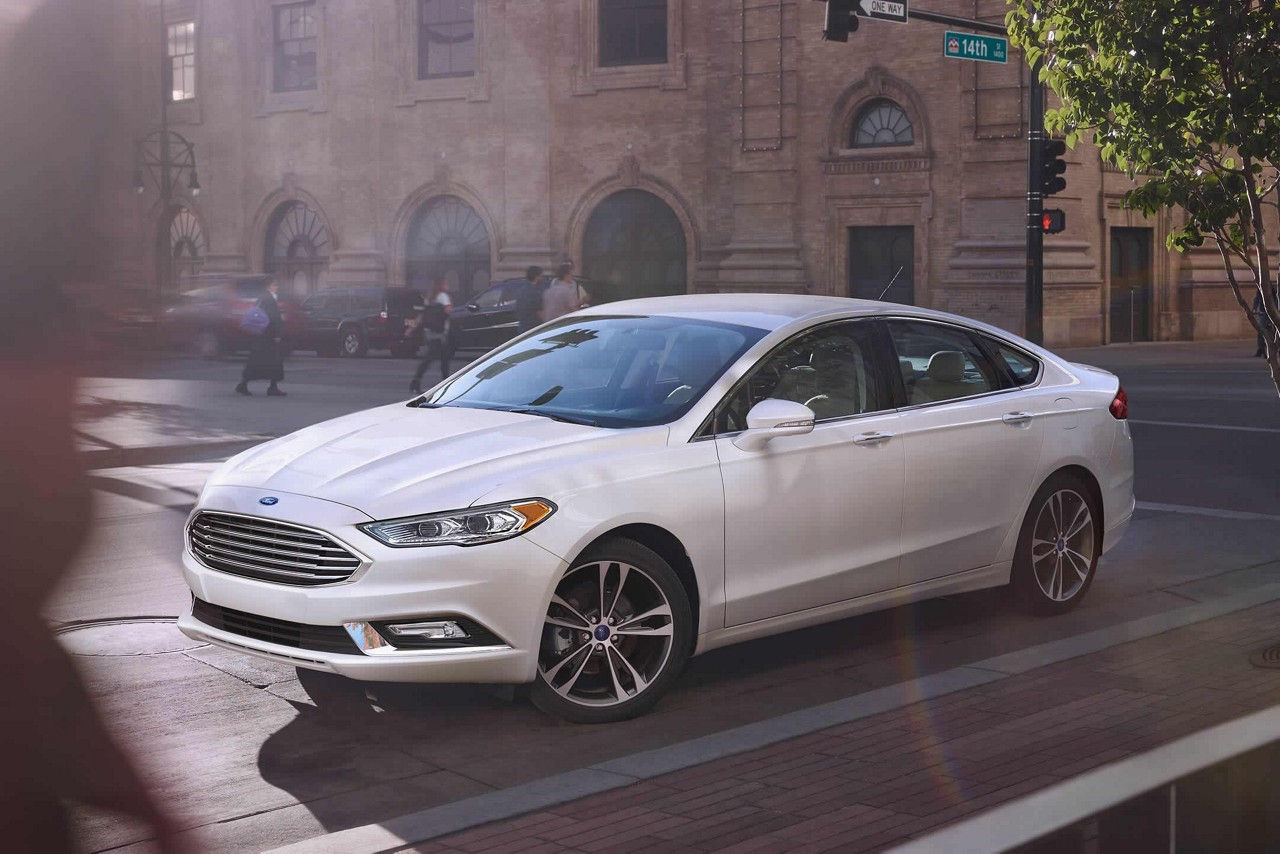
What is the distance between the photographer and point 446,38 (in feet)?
138

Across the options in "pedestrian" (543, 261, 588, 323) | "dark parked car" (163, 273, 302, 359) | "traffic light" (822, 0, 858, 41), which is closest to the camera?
"traffic light" (822, 0, 858, 41)

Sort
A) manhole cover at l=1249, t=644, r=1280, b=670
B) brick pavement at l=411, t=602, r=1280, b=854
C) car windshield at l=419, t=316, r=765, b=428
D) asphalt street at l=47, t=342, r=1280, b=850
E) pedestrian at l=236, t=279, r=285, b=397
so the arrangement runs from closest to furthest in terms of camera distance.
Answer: brick pavement at l=411, t=602, r=1280, b=854, asphalt street at l=47, t=342, r=1280, b=850, car windshield at l=419, t=316, r=765, b=428, manhole cover at l=1249, t=644, r=1280, b=670, pedestrian at l=236, t=279, r=285, b=397

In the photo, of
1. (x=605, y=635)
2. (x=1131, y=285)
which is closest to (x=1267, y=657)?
(x=605, y=635)

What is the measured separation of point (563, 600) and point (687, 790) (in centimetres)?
97

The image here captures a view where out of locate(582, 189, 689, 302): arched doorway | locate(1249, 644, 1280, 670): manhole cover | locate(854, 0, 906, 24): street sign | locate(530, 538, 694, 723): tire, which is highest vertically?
locate(854, 0, 906, 24): street sign

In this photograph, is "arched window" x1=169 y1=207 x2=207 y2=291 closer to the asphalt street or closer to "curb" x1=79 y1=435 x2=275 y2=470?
"curb" x1=79 y1=435 x2=275 y2=470

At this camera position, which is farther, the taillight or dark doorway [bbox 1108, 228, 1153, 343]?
dark doorway [bbox 1108, 228, 1153, 343]

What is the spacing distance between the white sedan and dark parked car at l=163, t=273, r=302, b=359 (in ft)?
Result: 90.4

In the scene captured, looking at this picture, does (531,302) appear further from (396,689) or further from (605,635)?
(605,635)

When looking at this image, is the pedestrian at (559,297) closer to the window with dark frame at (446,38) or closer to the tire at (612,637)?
the tire at (612,637)

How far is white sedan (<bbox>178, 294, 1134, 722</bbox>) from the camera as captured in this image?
5.45 m

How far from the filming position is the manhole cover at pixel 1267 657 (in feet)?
21.7

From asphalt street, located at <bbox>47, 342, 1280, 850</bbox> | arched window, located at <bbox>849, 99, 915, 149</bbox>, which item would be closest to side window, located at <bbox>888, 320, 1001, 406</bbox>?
asphalt street, located at <bbox>47, 342, 1280, 850</bbox>

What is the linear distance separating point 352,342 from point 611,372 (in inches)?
1148
